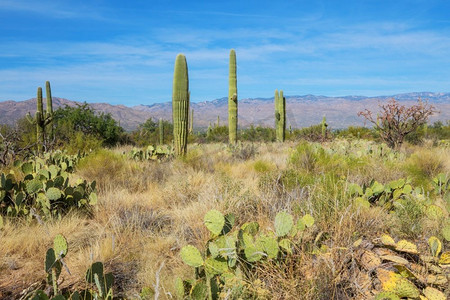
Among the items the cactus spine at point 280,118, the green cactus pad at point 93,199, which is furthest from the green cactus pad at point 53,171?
the cactus spine at point 280,118

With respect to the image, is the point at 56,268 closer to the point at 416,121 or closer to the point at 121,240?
the point at 121,240

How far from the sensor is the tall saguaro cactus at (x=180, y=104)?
10398 millimetres

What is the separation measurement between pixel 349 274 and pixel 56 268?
83.6 inches

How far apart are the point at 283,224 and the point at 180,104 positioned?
26.2ft

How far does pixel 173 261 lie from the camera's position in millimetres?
3465

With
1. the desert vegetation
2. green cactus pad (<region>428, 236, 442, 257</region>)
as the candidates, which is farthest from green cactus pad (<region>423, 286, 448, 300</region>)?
green cactus pad (<region>428, 236, 442, 257</region>)

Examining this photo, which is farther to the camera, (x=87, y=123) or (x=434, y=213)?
(x=87, y=123)

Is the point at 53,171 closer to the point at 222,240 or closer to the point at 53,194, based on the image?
the point at 53,194

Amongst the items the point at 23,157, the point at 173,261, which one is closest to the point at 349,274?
the point at 173,261

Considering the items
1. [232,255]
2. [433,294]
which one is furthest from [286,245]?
[433,294]

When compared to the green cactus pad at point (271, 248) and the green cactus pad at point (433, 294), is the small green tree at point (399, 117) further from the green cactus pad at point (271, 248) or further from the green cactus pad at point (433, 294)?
the green cactus pad at point (271, 248)

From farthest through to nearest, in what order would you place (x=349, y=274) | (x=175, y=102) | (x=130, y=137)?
(x=130, y=137) < (x=175, y=102) < (x=349, y=274)

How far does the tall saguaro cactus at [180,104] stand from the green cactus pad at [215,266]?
25.6 feet

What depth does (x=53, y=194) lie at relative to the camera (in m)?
4.57
